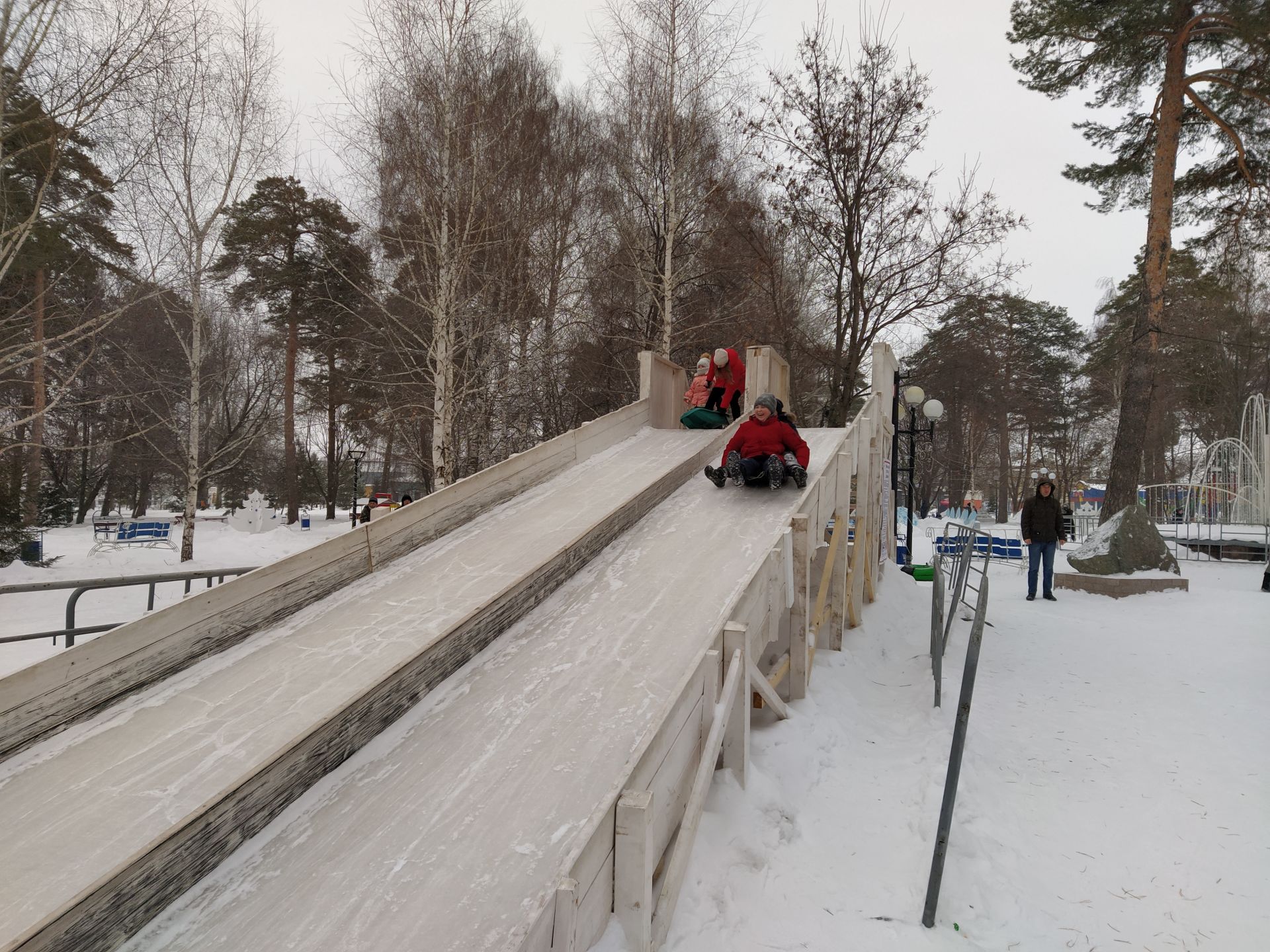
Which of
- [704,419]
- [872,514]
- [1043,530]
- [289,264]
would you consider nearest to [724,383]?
[704,419]

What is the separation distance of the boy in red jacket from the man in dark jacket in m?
4.90

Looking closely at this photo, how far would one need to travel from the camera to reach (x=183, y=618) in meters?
3.55

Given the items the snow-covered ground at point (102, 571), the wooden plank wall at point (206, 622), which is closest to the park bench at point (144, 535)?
the snow-covered ground at point (102, 571)

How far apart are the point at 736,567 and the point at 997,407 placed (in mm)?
34418

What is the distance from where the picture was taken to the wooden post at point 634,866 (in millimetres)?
2398

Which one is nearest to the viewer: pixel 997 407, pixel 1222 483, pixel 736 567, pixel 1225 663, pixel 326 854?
pixel 326 854

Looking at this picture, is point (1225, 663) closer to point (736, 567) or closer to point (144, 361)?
point (736, 567)

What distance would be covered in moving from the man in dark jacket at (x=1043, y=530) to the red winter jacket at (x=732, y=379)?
14.1 feet

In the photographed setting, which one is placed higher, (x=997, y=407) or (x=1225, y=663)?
(x=997, y=407)

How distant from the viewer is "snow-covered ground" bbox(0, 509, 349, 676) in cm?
909

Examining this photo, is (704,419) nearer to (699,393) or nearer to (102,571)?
(699,393)

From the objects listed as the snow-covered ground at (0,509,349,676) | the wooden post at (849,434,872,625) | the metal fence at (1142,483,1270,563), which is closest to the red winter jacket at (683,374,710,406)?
the wooden post at (849,434,872,625)

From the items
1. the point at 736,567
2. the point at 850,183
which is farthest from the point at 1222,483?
the point at 736,567

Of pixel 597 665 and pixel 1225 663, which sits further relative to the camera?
pixel 1225 663
